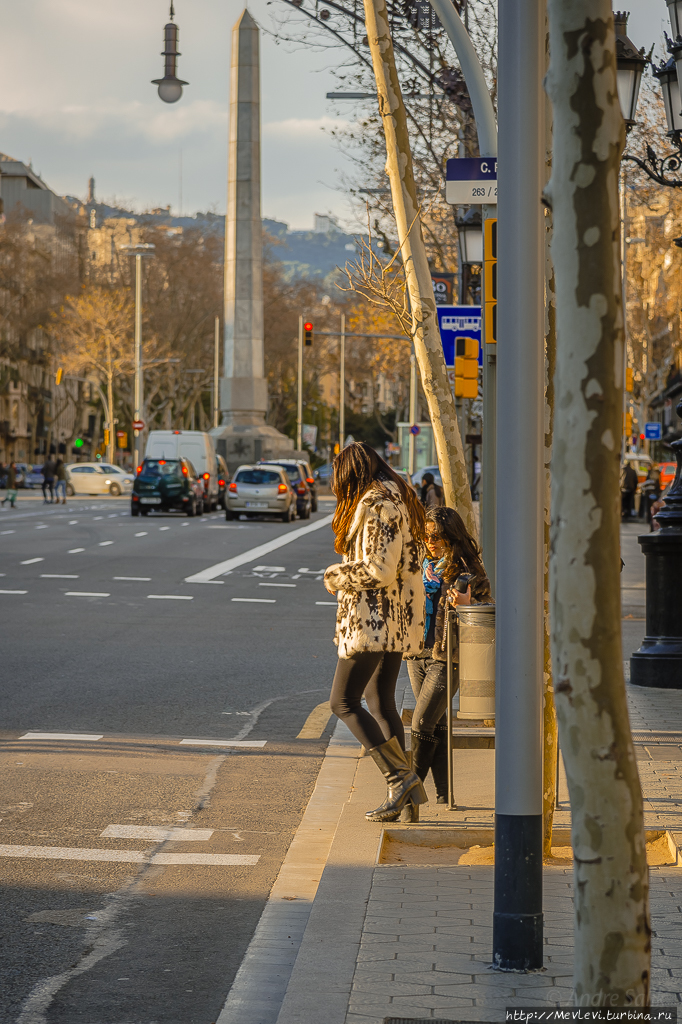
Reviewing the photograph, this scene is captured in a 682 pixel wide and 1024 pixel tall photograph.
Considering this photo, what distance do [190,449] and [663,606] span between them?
37.2 m

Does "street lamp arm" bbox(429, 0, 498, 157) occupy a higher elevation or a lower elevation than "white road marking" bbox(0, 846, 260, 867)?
higher

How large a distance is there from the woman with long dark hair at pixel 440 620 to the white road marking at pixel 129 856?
113 centimetres

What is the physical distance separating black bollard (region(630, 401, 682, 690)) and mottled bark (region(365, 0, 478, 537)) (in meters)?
2.40

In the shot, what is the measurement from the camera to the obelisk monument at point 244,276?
51781 millimetres

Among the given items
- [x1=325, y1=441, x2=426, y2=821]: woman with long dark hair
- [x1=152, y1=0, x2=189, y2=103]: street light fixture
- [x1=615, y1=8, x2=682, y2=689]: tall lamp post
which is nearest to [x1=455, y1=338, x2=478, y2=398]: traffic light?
[x1=615, y1=8, x2=682, y2=689]: tall lamp post

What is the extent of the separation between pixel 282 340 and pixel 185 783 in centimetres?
8134

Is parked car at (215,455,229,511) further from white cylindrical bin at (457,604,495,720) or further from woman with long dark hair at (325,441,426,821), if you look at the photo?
woman with long dark hair at (325,441,426,821)

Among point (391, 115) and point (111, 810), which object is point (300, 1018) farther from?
point (391, 115)

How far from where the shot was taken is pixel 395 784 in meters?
6.48

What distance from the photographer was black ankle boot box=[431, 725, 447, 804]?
22.9 ft

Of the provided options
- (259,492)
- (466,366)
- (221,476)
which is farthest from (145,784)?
(221,476)

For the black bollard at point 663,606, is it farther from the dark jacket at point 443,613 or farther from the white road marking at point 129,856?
the white road marking at point 129,856

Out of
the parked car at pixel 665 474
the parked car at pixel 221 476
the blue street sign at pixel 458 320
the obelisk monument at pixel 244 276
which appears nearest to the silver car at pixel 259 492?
the parked car at pixel 665 474

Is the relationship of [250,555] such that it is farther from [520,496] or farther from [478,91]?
[520,496]
